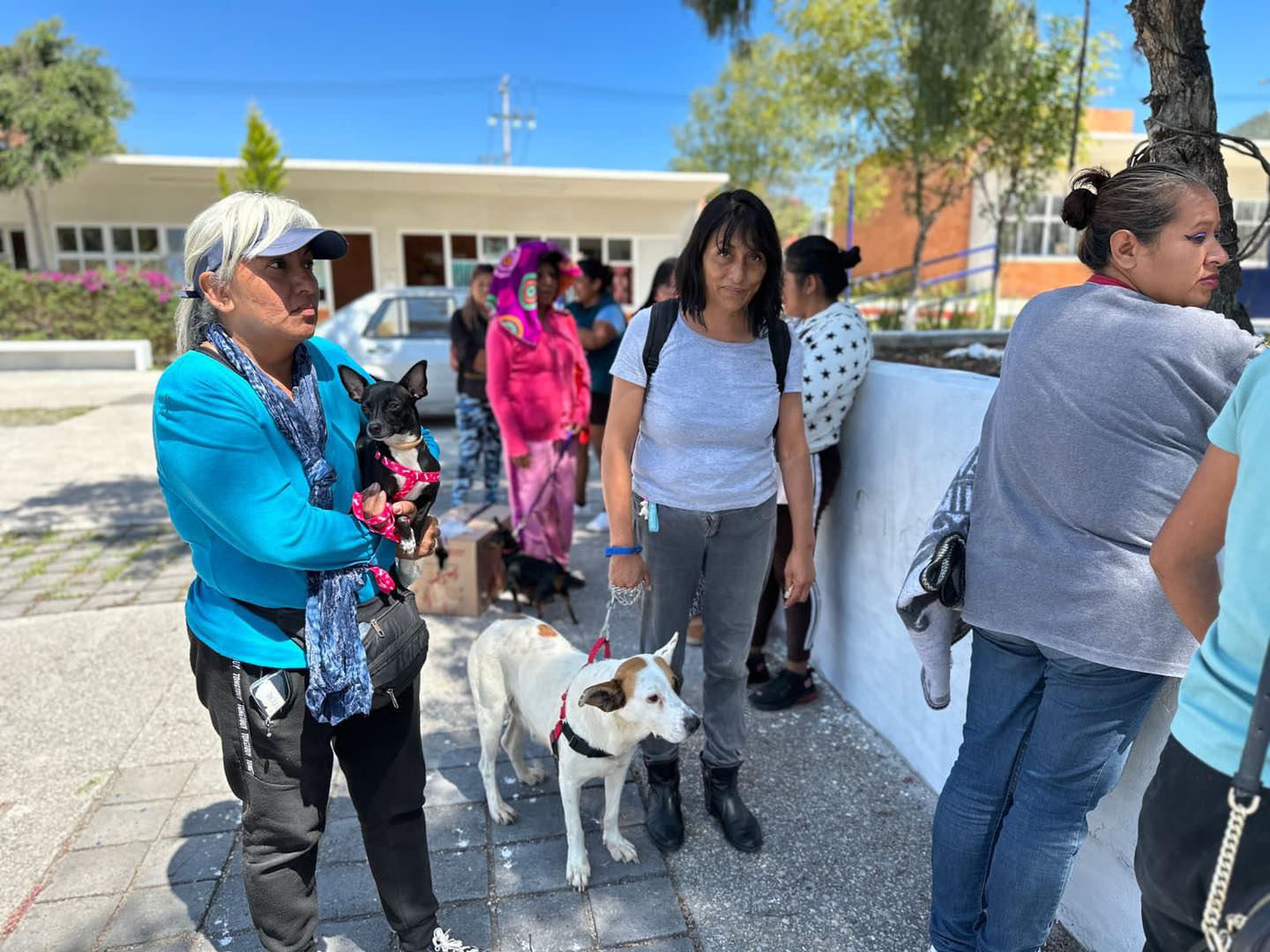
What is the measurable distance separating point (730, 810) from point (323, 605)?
1.69 meters

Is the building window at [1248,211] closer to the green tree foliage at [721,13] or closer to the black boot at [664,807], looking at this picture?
the green tree foliage at [721,13]

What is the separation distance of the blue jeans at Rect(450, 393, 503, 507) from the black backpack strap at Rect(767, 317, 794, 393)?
12.0 feet

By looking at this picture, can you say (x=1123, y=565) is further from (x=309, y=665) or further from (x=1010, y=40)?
(x=1010, y=40)

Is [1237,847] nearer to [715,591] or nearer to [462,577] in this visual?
[715,591]

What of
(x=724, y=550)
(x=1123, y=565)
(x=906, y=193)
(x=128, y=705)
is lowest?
(x=128, y=705)

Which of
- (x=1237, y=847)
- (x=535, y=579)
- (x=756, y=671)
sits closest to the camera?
(x=1237, y=847)

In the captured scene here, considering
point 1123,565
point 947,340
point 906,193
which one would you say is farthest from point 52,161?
point 1123,565

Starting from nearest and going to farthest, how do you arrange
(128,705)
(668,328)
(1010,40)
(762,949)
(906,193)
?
1. (762,949)
2. (668,328)
3. (128,705)
4. (1010,40)
5. (906,193)

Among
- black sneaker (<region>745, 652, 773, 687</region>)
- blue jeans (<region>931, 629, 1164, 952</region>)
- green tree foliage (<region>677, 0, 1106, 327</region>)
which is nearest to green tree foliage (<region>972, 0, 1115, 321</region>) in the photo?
green tree foliage (<region>677, 0, 1106, 327</region>)

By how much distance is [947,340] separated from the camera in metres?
7.28

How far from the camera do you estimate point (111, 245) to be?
62.4 feet

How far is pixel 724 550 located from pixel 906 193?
47.9ft

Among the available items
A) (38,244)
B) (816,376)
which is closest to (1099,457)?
(816,376)

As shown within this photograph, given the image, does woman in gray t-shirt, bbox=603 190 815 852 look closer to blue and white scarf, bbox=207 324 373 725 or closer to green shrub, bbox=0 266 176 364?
blue and white scarf, bbox=207 324 373 725
